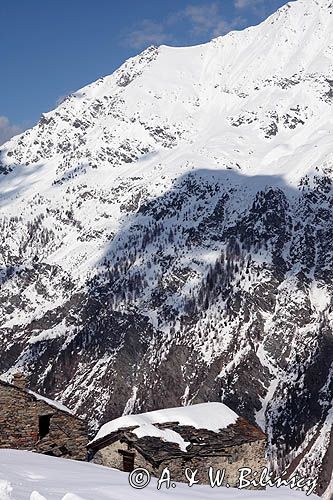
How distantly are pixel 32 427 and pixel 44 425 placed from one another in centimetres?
65

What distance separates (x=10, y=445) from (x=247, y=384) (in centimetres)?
16881

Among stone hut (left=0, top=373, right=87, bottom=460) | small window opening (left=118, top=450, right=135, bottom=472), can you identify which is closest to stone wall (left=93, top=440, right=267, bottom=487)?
small window opening (left=118, top=450, right=135, bottom=472)

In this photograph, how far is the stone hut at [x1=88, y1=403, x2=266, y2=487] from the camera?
29750mm

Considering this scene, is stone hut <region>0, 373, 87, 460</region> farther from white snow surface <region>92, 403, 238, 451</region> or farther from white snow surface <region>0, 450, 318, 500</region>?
white snow surface <region>0, 450, 318, 500</region>

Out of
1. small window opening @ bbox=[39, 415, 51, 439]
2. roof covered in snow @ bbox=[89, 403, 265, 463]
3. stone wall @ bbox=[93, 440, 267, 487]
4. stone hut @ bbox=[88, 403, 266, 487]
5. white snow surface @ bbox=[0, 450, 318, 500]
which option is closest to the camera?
white snow surface @ bbox=[0, 450, 318, 500]

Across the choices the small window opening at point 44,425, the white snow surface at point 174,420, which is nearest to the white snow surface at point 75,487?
the small window opening at point 44,425

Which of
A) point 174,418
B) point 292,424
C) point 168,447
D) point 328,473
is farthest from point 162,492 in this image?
point 292,424

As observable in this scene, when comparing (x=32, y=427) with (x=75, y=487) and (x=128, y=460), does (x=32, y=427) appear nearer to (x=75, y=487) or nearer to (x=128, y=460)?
(x=128, y=460)

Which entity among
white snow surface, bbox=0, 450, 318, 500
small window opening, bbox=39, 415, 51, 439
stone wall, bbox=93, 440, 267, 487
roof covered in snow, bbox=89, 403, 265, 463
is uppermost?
white snow surface, bbox=0, 450, 318, 500

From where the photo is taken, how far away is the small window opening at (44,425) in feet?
101

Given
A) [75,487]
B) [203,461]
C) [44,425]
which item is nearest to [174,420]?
[203,461]

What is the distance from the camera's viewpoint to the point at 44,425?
30953 mm

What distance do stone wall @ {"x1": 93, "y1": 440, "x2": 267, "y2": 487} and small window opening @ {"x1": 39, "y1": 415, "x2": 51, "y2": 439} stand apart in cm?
297

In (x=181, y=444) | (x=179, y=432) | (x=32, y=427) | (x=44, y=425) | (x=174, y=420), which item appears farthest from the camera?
(x=174, y=420)
